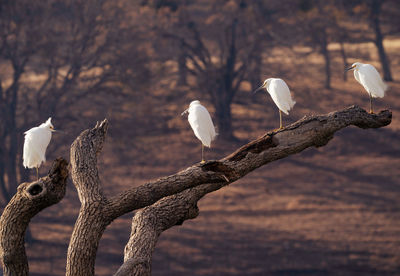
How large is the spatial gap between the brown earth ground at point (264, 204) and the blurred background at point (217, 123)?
5 centimetres

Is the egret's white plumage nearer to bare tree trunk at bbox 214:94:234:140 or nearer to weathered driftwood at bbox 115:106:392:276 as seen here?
weathered driftwood at bbox 115:106:392:276

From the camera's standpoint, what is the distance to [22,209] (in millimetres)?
6316

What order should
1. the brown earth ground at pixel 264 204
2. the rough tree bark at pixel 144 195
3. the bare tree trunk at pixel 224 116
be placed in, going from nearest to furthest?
the rough tree bark at pixel 144 195, the brown earth ground at pixel 264 204, the bare tree trunk at pixel 224 116

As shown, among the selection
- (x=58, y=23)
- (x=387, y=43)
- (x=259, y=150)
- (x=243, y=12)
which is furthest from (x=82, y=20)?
(x=387, y=43)

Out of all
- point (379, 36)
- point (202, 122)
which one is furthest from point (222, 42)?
point (202, 122)

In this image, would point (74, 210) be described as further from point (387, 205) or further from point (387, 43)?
point (387, 43)

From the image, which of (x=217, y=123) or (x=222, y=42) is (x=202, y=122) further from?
(x=222, y=42)

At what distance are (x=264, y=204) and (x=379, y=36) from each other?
1353 cm

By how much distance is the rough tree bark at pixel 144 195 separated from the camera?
22.7 ft

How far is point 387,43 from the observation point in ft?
120

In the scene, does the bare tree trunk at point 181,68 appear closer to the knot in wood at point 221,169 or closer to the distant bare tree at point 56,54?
the distant bare tree at point 56,54

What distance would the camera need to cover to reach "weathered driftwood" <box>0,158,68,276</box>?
5.98 m

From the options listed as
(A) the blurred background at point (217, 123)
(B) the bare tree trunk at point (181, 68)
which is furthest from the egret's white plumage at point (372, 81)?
(B) the bare tree trunk at point (181, 68)

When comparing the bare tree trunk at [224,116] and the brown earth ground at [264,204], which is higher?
the bare tree trunk at [224,116]
